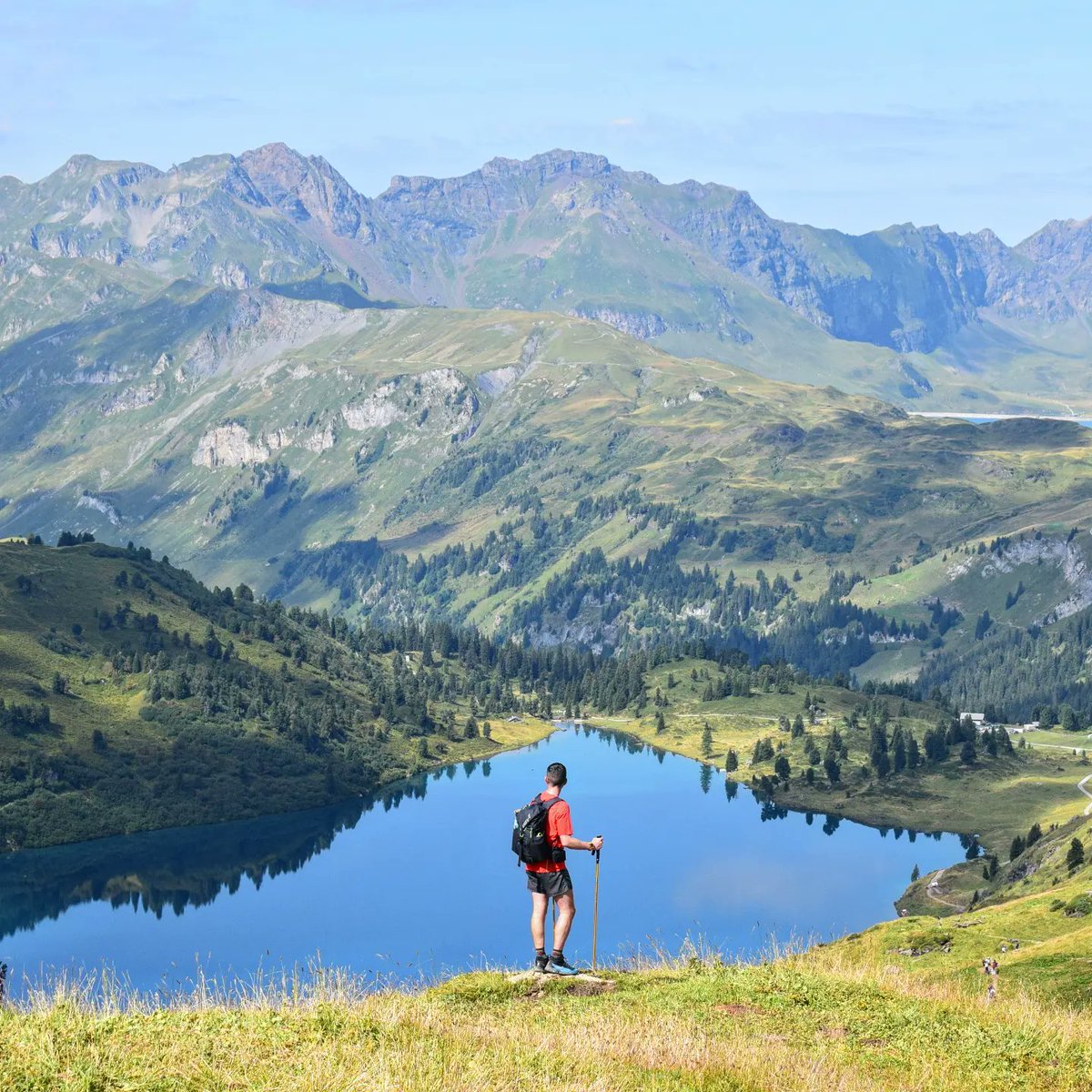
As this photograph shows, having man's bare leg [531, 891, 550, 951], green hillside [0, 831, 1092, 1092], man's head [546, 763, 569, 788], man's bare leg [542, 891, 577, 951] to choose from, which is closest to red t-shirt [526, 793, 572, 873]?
man's head [546, 763, 569, 788]

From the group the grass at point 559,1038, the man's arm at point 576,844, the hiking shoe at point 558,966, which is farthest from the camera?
the hiking shoe at point 558,966

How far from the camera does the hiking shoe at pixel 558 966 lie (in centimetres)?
3625

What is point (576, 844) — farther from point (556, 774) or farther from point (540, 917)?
point (540, 917)

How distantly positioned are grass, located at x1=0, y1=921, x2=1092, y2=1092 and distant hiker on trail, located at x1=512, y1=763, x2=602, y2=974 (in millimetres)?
1350

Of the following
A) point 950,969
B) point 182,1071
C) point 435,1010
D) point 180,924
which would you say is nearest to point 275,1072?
point 182,1071

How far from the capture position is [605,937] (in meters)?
183

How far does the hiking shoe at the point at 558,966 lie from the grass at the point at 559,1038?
668 mm

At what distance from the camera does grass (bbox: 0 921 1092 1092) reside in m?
24.6

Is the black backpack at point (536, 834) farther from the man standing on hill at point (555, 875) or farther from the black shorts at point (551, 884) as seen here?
the black shorts at point (551, 884)

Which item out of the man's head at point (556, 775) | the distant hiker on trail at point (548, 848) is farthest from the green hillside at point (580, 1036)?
the man's head at point (556, 775)

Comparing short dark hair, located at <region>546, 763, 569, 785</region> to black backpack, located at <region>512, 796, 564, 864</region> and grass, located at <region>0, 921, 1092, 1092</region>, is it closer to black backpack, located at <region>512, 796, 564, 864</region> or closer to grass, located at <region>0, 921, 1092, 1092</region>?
black backpack, located at <region>512, 796, 564, 864</region>

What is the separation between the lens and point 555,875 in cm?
3553

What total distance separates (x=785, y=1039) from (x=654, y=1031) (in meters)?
3.73

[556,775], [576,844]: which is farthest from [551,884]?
[556,775]
